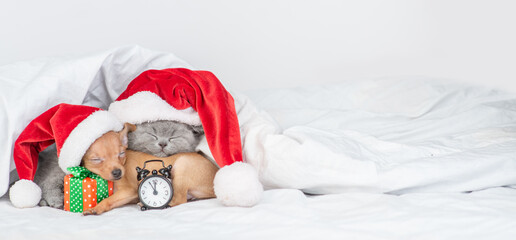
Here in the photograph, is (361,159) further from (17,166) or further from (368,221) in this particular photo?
(17,166)

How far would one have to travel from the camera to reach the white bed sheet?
992mm

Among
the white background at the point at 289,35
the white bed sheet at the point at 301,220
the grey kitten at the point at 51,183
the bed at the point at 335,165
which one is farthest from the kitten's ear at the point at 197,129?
the white background at the point at 289,35

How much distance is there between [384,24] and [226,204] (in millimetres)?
1649

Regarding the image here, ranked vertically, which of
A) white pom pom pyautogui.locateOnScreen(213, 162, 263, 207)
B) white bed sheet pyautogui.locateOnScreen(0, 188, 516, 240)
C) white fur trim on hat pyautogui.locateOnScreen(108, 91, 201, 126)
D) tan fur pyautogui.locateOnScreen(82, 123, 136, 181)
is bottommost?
white bed sheet pyautogui.locateOnScreen(0, 188, 516, 240)

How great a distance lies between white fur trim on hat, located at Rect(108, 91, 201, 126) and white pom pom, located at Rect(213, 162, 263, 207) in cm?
24

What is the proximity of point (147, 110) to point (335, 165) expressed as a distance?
52 centimetres

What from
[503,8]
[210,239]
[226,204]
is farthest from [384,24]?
[210,239]

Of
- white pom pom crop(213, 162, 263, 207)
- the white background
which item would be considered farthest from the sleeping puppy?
the white background

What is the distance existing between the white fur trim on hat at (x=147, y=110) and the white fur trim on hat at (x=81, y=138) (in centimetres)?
9

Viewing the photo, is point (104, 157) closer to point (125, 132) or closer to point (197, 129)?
point (125, 132)

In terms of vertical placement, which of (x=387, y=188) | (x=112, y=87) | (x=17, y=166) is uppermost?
(x=112, y=87)

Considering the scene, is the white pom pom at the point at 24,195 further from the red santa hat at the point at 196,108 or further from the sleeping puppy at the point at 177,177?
the red santa hat at the point at 196,108

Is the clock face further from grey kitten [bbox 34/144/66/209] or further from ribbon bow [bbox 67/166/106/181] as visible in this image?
grey kitten [bbox 34/144/66/209]

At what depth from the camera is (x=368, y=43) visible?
8.32 ft
